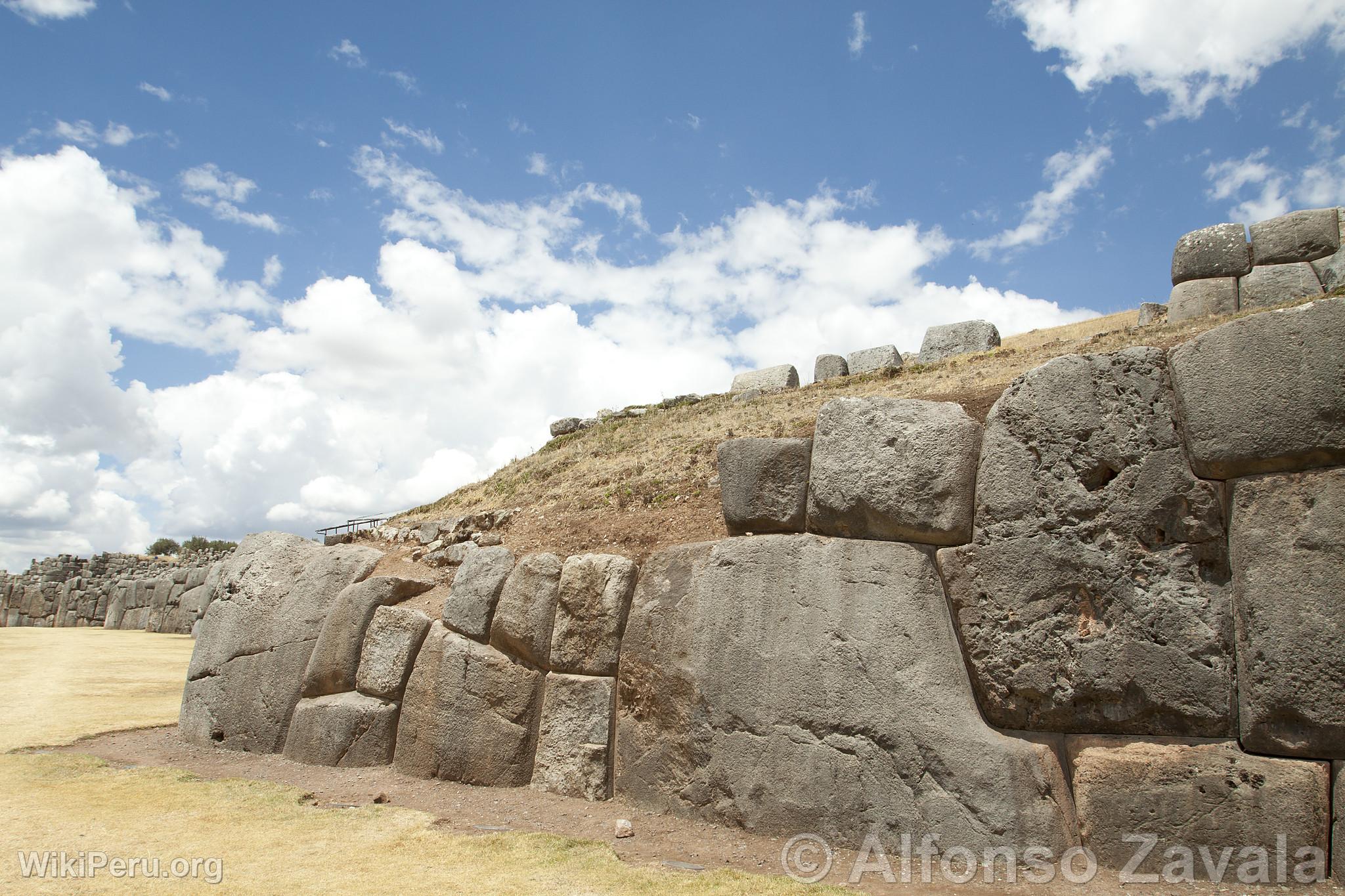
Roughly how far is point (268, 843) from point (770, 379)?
1936 centimetres

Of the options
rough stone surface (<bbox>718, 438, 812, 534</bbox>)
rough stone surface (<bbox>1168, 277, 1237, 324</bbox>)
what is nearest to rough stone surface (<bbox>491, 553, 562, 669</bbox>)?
rough stone surface (<bbox>718, 438, 812, 534</bbox>)

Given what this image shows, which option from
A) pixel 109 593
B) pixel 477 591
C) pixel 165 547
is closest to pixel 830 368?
pixel 477 591

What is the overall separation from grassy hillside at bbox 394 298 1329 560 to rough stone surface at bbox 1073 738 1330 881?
3.00 m

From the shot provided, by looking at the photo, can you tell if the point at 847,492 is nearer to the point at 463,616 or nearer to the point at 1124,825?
the point at 1124,825

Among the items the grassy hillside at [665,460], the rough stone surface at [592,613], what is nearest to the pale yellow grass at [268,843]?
the rough stone surface at [592,613]

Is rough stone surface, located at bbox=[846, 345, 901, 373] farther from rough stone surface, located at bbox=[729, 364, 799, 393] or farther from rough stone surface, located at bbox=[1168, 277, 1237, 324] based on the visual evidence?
rough stone surface, located at bbox=[1168, 277, 1237, 324]

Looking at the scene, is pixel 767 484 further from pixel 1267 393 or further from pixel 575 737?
pixel 1267 393

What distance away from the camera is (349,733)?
7.49 meters

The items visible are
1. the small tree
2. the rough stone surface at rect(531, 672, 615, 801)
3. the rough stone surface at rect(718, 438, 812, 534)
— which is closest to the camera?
the rough stone surface at rect(718, 438, 812, 534)

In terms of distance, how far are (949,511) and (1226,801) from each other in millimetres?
2020

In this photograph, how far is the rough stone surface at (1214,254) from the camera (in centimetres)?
1499

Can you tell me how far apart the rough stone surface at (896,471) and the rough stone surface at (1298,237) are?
12.8m

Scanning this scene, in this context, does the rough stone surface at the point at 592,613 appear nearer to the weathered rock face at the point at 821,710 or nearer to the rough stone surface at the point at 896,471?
the weathered rock face at the point at 821,710

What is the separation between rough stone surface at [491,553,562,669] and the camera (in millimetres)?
6859
